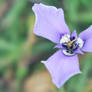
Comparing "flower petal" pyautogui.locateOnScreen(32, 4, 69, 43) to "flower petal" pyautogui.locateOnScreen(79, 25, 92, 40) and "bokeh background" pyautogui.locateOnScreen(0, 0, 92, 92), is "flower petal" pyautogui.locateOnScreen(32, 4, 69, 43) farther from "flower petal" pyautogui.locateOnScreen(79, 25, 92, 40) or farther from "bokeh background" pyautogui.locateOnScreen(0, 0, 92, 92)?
"bokeh background" pyautogui.locateOnScreen(0, 0, 92, 92)

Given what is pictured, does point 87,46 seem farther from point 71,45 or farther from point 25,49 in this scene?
point 25,49

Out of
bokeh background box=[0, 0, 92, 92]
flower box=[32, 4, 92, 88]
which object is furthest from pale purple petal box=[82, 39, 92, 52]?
bokeh background box=[0, 0, 92, 92]

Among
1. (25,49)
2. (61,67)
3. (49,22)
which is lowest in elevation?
(25,49)

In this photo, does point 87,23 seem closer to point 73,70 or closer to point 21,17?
point 21,17

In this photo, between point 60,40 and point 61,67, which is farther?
point 60,40

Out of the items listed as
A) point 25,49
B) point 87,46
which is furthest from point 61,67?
point 25,49

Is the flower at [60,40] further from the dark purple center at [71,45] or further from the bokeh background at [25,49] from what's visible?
the bokeh background at [25,49]

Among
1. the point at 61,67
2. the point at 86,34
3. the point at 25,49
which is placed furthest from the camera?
the point at 25,49
